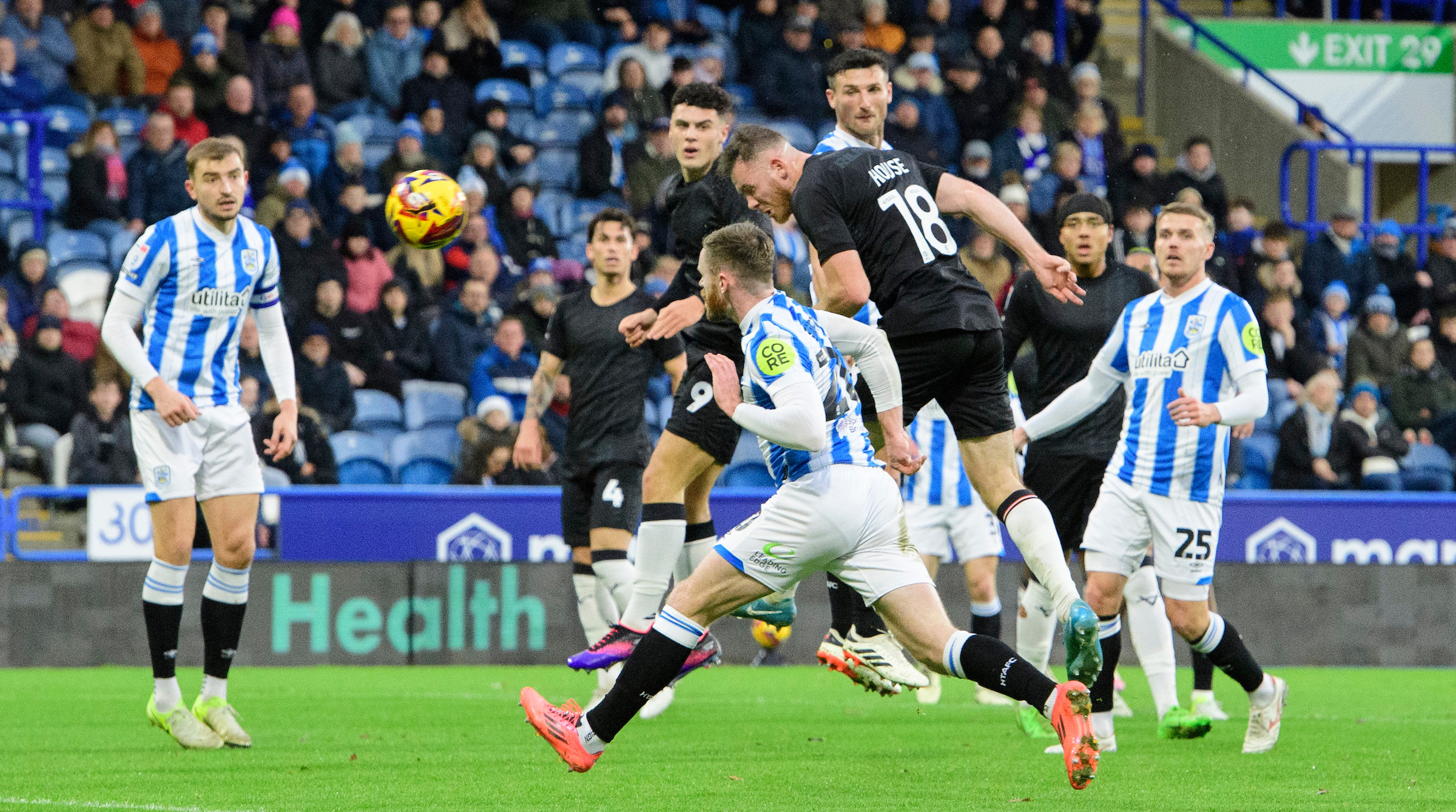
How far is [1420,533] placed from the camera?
13.7m

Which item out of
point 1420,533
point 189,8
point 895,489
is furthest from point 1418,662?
point 189,8

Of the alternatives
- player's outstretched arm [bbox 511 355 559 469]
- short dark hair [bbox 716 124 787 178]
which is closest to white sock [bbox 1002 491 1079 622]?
short dark hair [bbox 716 124 787 178]

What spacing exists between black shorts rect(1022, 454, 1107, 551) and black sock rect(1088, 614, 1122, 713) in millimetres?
914

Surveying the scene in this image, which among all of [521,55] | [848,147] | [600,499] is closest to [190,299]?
[600,499]

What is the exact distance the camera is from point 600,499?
9.15 meters

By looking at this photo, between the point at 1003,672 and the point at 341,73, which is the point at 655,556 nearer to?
the point at 1003,672

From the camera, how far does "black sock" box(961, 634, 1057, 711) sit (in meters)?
5.59

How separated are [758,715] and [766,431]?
3.68 m

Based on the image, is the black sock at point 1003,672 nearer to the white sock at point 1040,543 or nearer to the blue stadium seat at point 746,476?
the white sock at point 1040,543

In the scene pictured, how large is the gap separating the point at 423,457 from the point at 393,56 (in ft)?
15.8

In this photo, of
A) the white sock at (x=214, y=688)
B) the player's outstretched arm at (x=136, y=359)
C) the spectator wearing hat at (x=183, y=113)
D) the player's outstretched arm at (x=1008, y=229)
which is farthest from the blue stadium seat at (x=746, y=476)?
the player's outstretched arm at (x=1008, y=229)

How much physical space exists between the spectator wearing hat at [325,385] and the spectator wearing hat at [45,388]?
1.66m

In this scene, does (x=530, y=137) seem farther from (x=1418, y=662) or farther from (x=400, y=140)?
(x=1418, y=662)

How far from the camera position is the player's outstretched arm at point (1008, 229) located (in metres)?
6.37
